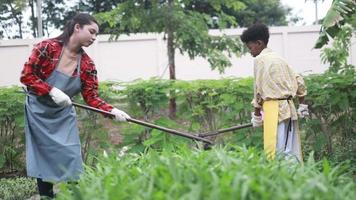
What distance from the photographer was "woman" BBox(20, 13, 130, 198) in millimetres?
4305

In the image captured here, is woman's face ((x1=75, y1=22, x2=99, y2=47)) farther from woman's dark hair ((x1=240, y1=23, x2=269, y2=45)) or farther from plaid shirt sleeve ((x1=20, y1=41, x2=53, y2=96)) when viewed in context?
woman's dark hair ((x1=240, y1=23, x2=269, y2=45))

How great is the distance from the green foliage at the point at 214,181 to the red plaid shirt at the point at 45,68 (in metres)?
1.59

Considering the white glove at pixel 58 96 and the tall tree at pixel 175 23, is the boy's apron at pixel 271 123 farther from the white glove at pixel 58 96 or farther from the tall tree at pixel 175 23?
the tall tree at pixel 175 23

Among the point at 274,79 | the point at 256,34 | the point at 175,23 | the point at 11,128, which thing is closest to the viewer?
the point at 274,79

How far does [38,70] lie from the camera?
4352 mm

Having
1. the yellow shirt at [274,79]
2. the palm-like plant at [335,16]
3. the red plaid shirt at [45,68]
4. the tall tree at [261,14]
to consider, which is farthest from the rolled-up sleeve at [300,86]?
the tall tree at [261,14]

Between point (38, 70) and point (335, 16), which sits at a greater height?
point (335, 16)

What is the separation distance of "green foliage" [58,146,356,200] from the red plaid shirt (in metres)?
1.59

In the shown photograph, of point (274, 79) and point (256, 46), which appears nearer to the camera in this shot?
point (274, 79)

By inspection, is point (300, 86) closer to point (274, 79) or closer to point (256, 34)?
point (274, 79)

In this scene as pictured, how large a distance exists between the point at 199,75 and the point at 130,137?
11.3 metres

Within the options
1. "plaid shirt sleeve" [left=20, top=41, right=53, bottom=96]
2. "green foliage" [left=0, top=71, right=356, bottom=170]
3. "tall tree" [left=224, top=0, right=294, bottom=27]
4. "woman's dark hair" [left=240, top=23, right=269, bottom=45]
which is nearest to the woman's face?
"plaid shirt sleeve" [left=20, top=41, right=53, bottom=96]

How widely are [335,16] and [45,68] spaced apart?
267cm

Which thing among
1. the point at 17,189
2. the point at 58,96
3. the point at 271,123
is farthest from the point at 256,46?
the point at 17,189
